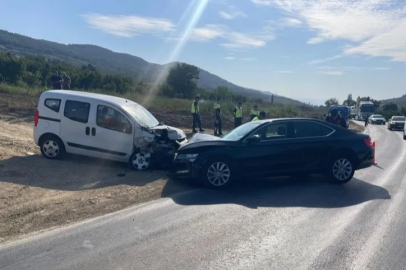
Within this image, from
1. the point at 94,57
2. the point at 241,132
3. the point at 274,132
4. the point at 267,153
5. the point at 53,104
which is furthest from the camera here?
the point at 94,57

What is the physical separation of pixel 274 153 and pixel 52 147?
586 cm

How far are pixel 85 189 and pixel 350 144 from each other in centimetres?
605

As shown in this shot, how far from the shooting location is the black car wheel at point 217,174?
33.0ft

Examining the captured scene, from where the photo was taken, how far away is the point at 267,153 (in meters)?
10.4

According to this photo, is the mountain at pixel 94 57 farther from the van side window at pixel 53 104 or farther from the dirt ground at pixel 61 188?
the dirt ground at pixel 61 188

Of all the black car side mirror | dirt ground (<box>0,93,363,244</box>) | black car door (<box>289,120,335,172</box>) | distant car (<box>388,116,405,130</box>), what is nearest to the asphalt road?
dirt ground (<box>0,93,363,244</box>)

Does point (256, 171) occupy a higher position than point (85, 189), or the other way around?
point (256, 171)

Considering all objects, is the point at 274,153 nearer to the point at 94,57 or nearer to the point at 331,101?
the point at 331,101

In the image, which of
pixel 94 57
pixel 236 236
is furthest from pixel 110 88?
pixel 94 57

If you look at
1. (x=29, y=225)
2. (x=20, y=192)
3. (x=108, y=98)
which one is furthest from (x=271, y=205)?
(x=108, y=98)

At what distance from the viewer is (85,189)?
9719 millimetres

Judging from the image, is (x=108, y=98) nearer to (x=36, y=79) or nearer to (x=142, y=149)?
(x=142, y=149)

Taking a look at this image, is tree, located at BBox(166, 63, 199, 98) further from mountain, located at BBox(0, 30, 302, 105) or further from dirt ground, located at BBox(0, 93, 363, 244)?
dirt ground, located at BBox(0, 93, 363, 244)

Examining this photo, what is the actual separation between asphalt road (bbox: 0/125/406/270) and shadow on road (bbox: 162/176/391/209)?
2 centimetres
